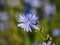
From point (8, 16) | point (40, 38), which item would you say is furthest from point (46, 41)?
point (8, 16)

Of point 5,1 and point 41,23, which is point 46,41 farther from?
point 5,1

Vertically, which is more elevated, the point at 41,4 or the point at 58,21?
the point at 41,4

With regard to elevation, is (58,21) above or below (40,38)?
above

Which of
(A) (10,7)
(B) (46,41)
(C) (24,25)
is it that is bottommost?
(B) (46,41)

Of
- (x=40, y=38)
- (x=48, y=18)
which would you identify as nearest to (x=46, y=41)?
(x=40, y=38)

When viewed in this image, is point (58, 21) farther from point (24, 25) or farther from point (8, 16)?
point (8, 16)
